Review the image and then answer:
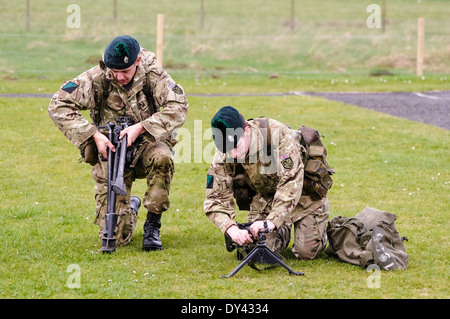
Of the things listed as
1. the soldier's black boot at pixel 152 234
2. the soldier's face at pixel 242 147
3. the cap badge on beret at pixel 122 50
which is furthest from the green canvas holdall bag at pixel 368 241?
the cap badge on beret at pixel 122 50

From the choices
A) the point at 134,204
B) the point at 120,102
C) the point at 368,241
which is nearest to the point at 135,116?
the point at 120,102

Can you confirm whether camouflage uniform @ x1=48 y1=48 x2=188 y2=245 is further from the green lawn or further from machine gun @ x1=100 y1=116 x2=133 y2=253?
the green lawn

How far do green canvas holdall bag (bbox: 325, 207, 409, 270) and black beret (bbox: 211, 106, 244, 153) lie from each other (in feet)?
4.72

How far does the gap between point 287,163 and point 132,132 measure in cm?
159

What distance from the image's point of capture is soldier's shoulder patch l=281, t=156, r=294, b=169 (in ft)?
20.8

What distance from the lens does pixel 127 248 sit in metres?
7.22

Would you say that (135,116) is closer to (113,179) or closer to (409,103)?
(113,179)

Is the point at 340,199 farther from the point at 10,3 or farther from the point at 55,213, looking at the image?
the point at 10,3

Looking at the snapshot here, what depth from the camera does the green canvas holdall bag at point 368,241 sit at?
20.9 feet

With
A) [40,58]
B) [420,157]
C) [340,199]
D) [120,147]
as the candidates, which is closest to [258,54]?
[40,58]

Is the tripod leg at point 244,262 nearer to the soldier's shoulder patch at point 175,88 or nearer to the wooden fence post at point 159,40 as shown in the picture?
the soldier's shoulder patch at point 175,88

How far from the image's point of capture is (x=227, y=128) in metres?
6.02
